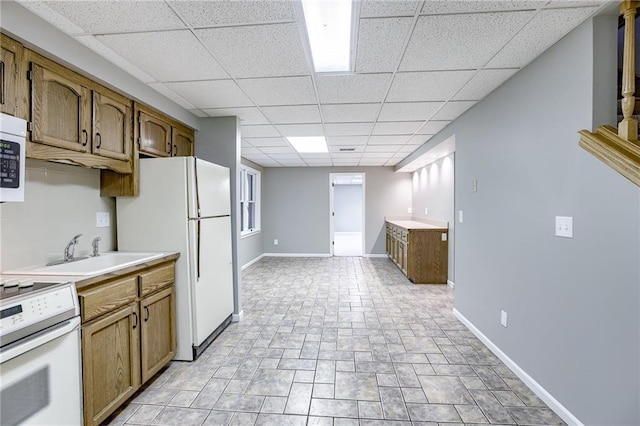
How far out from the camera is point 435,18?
1.54 metres

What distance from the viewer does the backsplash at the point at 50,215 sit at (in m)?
1.68

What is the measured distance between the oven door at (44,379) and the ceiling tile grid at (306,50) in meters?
1.64

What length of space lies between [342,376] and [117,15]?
2.72 metres

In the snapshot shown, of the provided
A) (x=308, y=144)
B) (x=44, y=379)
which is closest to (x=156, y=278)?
(x=44, y=379)

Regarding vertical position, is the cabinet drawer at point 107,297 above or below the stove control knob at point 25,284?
below

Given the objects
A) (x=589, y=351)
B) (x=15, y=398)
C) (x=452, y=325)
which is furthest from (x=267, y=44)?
(x=452, y=325)

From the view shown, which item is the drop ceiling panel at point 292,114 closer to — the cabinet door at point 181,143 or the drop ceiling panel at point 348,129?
the drop ceiling panel at point 348,129

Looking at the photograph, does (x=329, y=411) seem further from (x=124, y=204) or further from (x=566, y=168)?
(x=124, y=204)

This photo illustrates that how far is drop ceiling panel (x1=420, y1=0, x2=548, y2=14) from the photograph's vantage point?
56.0 inches

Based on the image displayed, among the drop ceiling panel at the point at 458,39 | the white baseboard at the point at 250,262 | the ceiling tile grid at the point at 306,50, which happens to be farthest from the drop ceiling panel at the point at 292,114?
the white baseboard at the point at 250,262

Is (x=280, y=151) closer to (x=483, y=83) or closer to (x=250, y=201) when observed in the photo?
(x=250, y=201)

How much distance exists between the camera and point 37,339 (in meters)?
1.24

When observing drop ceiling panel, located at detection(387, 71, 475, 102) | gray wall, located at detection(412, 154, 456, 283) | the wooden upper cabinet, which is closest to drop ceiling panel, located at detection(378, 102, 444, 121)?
drop ceiling panel, located at detection(387, 71, 475, 102)

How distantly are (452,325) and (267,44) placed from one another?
3.18 meters
